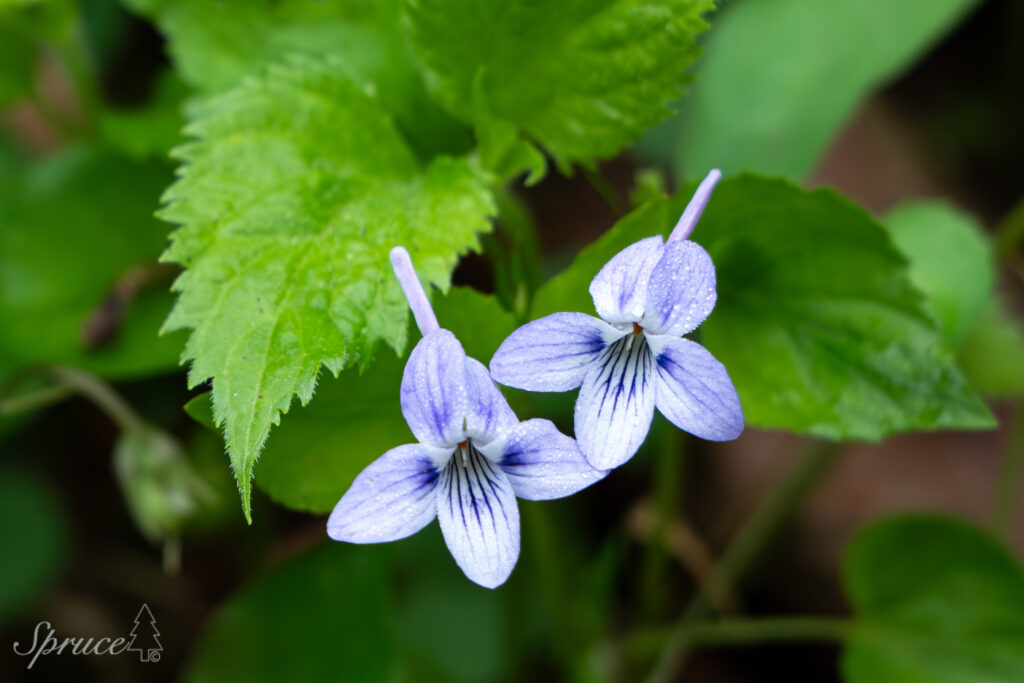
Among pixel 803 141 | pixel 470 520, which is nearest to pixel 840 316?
pixel 470 520

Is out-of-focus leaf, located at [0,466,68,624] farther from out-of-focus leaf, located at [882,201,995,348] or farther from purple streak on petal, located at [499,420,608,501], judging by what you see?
out-of-focus leaf, located at [882,201,995,348]

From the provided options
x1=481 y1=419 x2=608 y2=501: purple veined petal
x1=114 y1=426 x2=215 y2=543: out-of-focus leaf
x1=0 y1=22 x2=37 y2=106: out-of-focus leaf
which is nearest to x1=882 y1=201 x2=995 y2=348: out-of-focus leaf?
x1=481 y1=419 x2=608 y2=501: purple veined petal

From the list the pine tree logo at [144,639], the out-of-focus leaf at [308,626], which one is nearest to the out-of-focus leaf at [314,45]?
the out-of-focus leaf at [308,626]

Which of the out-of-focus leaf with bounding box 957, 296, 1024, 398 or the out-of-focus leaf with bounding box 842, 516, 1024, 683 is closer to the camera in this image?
the out-of-focus leaf with bounding box 842, 516, 1024, 683

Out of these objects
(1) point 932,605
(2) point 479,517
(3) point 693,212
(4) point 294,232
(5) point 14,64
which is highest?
(5) point 14,64

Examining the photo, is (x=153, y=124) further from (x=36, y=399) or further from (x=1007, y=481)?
(x=1007, y=481)

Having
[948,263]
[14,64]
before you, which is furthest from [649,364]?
[14,64]

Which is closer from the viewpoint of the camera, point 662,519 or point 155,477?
point 155,477
